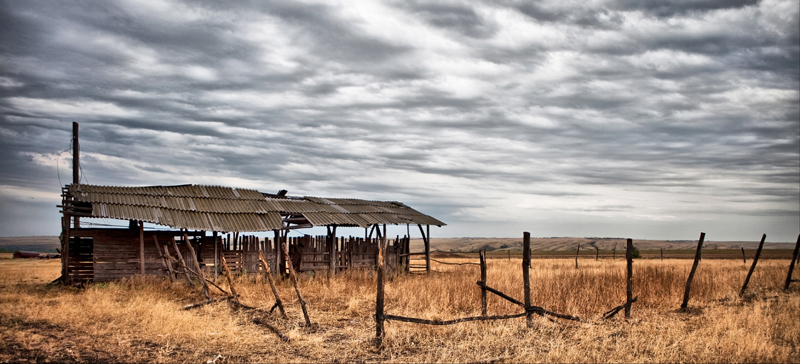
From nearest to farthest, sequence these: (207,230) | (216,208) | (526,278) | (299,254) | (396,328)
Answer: (396,328) < (526,278) < (207,230) < (216,208) < (299,254)

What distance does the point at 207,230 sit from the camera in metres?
19.4

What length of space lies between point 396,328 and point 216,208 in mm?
12727

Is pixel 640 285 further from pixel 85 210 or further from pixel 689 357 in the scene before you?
pixel 85 210

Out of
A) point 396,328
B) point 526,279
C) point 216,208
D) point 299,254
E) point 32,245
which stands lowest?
point 32,245

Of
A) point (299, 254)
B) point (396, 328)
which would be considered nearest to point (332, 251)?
point (299, 254)

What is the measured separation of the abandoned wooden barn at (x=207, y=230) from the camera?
61.7ft

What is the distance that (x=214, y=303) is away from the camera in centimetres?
1465

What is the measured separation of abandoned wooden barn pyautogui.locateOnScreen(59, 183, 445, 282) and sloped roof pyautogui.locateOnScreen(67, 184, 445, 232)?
34mm

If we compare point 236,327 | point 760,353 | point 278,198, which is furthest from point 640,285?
point 278,198

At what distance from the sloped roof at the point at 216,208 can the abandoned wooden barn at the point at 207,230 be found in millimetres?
34

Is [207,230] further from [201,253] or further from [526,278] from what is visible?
[526,278]

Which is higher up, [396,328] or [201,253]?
[201,253]

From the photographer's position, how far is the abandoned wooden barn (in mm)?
18797

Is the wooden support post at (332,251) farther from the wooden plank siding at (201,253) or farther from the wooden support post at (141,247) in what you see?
the wooden support post at (141,247)
